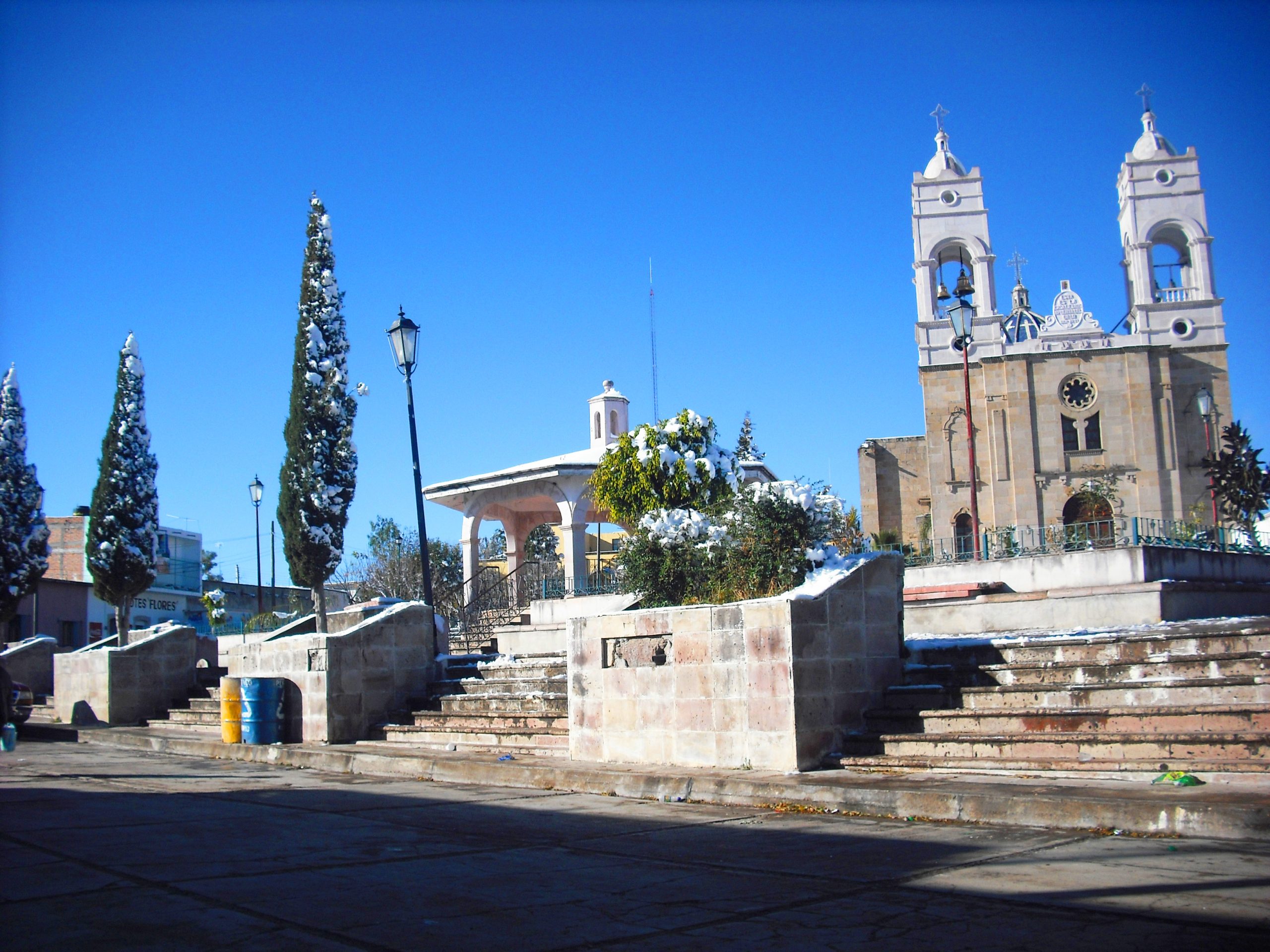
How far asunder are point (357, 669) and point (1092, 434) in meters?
46.0

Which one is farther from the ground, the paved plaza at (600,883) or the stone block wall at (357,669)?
the stone block wall at (357,669)

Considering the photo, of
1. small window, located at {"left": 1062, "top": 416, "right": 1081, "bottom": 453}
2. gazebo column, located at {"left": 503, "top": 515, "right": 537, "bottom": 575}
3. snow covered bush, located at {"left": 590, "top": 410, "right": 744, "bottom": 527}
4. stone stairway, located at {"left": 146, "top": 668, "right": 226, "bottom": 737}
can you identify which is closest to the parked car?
stone stairway, located at {"left": 146, "top": 668, "right": 226, "bottom": 737}

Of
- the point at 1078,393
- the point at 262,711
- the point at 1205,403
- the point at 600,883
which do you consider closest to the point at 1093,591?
the point at 600,883

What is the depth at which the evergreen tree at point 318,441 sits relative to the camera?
958 inches

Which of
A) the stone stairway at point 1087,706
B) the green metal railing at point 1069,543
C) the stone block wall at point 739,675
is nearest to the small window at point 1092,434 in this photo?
the green metal railing at point 1069,543

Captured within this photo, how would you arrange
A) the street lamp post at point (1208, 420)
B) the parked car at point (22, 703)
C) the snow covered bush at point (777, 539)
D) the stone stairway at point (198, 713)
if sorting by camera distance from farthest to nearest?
the street lamp post at point (1208, 420), the parked car at point (22, 703), the stone stairway at point (198, 713), the snow covered bush at point (777, 539)

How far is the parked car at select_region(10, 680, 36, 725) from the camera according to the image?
18.0 metres

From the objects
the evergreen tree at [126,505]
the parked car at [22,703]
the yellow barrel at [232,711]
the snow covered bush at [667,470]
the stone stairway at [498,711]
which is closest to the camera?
the stone stairway at [498,711]

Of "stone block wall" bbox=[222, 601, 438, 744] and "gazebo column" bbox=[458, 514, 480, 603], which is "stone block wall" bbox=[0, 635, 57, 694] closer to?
"gazebo column" bbox=[458, 514, 480, 603]

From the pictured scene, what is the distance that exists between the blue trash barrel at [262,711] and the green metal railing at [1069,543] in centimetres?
922

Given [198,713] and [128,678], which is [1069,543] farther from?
[128,678]

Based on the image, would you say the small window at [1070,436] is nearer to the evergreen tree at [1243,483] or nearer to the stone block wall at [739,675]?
the evergreen tree at [1243,483]

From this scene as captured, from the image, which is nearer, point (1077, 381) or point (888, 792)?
point (888, 792)

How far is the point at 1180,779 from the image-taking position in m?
6.66
